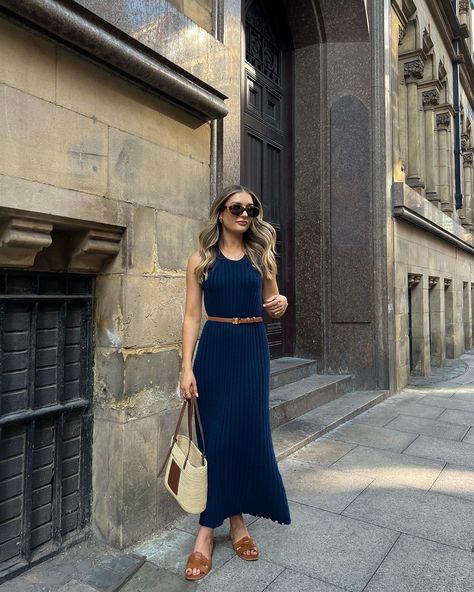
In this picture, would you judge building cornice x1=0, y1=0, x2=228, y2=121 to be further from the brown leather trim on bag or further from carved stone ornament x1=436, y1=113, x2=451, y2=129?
carved stone ornament x1=436, y1=113, x2=451, y2=129

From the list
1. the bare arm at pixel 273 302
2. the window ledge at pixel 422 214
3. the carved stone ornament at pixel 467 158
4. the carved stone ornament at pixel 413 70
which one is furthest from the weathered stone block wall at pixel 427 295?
the bare arm at pixel 273 302

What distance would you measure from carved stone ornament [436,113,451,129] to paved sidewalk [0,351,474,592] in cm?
1002

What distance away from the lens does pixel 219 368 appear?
2387 millimetres

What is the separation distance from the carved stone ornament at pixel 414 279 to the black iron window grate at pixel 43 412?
673 cm

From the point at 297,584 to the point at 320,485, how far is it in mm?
1264

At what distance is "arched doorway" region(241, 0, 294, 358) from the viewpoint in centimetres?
612

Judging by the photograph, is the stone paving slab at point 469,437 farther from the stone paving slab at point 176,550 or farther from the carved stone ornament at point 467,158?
the carved stone ornament at point 467,158

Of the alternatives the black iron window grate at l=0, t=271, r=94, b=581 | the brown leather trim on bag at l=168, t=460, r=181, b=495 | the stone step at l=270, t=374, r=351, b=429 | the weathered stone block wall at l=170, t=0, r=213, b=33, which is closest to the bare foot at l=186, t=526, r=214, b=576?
the brown leather trim on bag at l=168, t=460, r=181, b=495

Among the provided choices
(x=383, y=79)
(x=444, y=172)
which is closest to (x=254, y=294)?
(x=383, y=79)

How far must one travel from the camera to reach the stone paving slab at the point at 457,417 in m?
5.32

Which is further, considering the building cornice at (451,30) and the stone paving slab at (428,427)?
the building cornice at (451,30)

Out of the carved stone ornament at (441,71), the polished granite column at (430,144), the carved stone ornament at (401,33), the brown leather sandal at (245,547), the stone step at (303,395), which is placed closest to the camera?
the brown leather sandal at (245,547)

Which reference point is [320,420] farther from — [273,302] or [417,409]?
[273,302]

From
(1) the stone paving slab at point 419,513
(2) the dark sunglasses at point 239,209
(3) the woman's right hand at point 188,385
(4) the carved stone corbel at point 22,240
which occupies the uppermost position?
(2) the dark sunglasses at point 239,209
